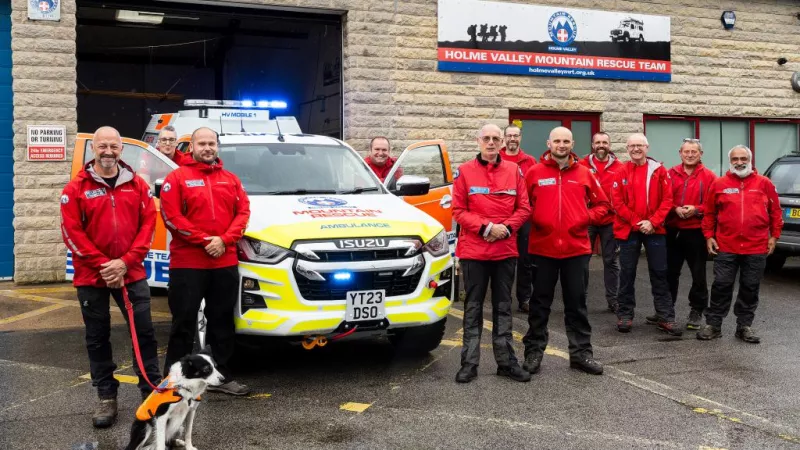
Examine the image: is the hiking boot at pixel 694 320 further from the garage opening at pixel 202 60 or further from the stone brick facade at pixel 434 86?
the garage opening at pixel 202 60

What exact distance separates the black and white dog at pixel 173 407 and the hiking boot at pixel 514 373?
8.26 feet

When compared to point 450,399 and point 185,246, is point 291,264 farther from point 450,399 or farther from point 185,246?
point 450,399

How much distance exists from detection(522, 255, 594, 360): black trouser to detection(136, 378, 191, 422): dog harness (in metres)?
3.13

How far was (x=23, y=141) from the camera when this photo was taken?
1079cm

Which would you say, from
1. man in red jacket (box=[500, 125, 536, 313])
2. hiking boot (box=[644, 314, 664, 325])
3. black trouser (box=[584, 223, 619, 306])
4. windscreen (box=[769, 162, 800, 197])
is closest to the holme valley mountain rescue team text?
windscreen (box=[769, 162, 800, 197])

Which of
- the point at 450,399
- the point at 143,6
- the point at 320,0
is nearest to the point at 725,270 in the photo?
the point at 450,399

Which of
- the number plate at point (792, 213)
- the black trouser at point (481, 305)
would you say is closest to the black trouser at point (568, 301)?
the black trouser at point (481, 305)

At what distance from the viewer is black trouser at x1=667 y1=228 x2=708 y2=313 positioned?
8.07m

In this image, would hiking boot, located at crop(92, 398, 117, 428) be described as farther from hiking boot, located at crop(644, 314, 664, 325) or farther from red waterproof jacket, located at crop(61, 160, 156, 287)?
hiking boot, located at crop(644, 314, 664, 325)

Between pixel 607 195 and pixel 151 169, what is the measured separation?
474cm

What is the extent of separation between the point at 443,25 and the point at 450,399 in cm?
871

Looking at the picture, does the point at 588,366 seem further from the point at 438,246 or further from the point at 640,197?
the point at 640,197

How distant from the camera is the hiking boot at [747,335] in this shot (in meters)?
7.45

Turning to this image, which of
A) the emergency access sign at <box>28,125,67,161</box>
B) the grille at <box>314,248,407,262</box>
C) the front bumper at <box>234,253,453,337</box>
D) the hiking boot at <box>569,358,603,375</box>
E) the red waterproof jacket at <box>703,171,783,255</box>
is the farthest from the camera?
the emergency access sign at <box>28,125,67,161</box>
